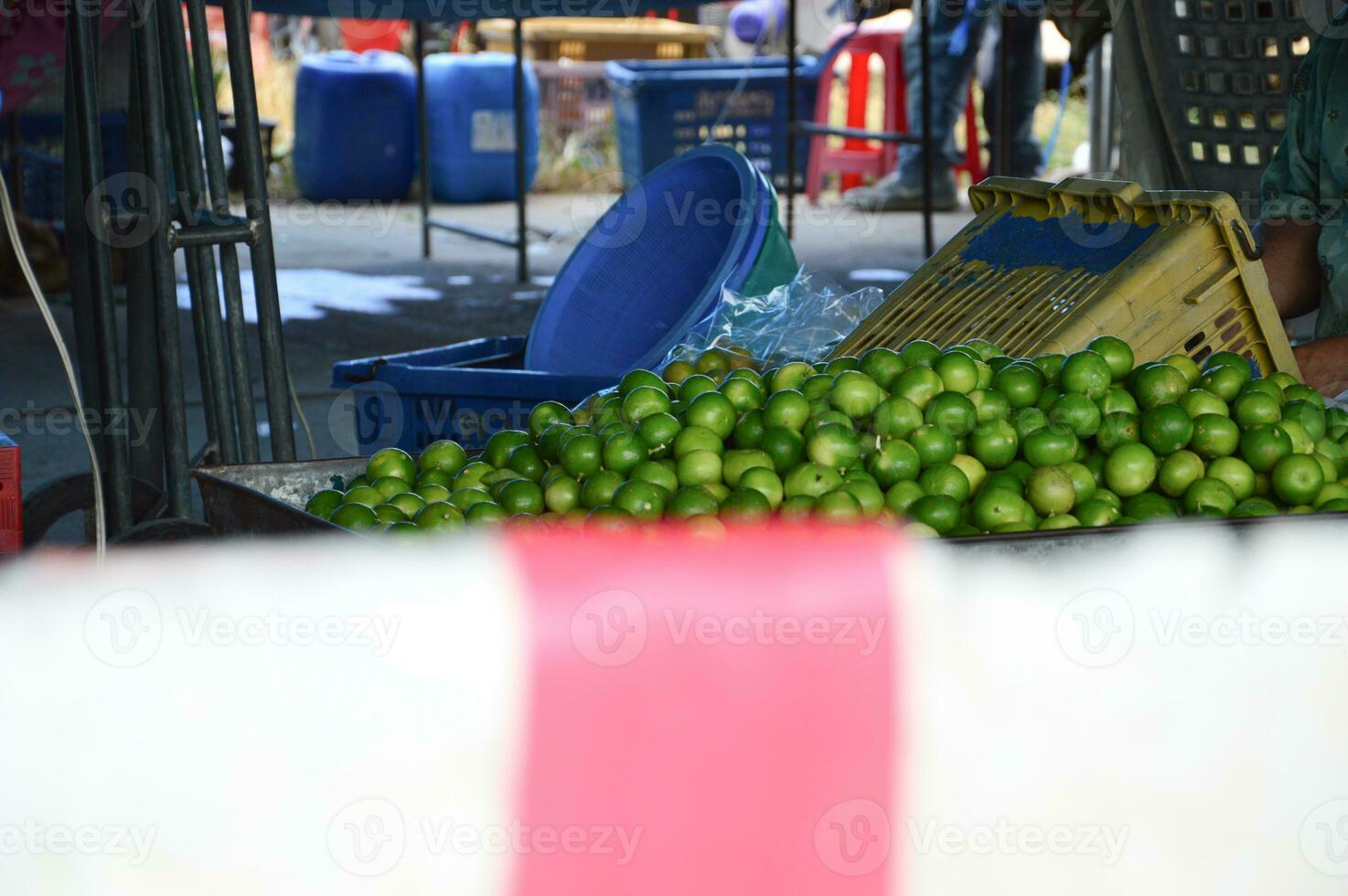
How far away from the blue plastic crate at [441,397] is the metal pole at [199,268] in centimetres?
27

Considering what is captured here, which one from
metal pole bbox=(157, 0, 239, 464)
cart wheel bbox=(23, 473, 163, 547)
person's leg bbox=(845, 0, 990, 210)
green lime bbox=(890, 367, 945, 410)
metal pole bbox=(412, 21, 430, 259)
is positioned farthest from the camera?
person's leg bbox=(845, 0, 990, 210)

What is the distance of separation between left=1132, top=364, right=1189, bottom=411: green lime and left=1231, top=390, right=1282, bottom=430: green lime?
0.08 m

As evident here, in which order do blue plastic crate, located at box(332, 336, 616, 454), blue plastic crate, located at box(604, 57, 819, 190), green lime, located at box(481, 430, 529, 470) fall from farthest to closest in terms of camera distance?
blue plastic crate, located at box(604, 57, 819, 190) → blue plastic crate, located at box(332, 336, 616, 454) → green lime, located at box(481, 430, 529, 470)

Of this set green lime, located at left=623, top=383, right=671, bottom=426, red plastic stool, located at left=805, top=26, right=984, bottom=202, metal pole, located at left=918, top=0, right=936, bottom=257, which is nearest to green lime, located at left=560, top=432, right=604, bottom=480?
green lime, located at left=623, top=383, right=671, bottom=426

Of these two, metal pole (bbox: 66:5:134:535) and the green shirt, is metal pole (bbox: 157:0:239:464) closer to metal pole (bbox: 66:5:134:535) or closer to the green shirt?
metal pole (bbox: 66:5:134:535)

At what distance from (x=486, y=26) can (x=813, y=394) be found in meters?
11.4

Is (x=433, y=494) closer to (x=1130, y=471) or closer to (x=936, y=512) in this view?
(x=936, y=512)

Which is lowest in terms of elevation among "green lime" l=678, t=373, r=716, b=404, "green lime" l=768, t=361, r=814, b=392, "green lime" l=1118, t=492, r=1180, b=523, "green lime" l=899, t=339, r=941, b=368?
"green lime" l=1118, t=492, r=1180, b=523

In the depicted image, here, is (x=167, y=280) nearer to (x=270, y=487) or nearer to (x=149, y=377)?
(x=149, y=377)

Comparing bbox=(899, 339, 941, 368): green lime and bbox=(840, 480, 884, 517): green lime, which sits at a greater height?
bbox=(899, 339, 941, 368): green lime

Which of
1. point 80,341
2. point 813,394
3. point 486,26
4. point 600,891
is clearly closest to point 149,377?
point 80,341

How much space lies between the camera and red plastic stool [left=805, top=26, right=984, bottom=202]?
964 centimetres

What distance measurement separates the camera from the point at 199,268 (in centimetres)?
289

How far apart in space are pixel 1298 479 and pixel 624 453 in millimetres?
851
